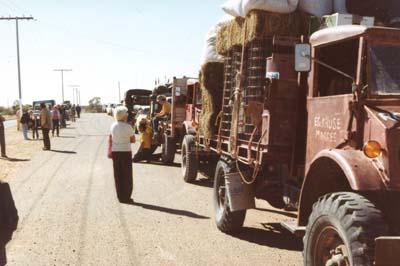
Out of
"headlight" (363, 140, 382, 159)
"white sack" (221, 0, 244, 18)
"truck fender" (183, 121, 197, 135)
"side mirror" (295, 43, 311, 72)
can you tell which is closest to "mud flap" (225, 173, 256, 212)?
"white sack" (221, 0, 244, 18)

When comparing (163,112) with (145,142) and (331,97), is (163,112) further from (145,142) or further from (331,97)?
(331,97)

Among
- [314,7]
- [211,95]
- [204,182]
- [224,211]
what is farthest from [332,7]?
[204,182]

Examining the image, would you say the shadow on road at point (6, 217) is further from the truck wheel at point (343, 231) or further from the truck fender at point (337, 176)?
the truck fender at point (337, 176)

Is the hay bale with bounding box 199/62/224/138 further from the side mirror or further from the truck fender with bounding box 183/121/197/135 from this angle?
the side mirror

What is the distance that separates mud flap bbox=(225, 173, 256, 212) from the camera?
266 inches

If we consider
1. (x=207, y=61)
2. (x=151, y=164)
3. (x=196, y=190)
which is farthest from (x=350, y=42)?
(x=151, y=164)

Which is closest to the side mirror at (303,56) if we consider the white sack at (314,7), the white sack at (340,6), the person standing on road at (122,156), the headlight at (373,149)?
the headlight at (373,149)

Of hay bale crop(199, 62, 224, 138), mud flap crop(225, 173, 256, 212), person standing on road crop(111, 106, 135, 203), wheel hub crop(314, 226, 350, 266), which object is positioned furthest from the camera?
person standing on road crop(111, 106, 135, 203)

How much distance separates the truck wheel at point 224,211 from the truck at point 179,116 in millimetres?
4977

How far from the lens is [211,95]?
9109 mm

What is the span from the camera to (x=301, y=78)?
18.9 ft

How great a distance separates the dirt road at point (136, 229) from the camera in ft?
20.0

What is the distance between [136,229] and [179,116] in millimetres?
7778

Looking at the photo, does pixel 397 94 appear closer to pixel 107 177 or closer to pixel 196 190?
pixel 196 190
